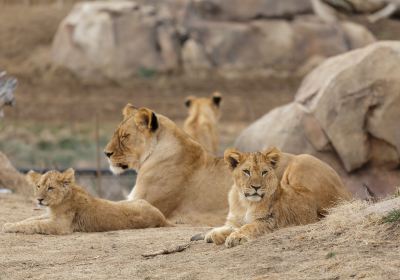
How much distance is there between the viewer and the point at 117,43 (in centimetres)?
2608

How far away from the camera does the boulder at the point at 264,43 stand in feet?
88.1

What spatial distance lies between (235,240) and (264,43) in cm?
1917

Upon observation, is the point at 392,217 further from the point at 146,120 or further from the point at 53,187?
the point at 146,120

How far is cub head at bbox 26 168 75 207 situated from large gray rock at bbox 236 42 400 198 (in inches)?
190

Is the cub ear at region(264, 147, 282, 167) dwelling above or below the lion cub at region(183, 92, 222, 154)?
above

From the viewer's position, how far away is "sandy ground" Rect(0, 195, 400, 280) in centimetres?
733

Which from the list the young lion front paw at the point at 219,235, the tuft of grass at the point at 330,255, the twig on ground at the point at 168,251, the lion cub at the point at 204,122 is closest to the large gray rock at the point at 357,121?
the lion cub at the point at 204,122

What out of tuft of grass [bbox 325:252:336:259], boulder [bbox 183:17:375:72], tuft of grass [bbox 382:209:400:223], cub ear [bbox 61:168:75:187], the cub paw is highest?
tuft of grass [bbox 382:209:400:223]

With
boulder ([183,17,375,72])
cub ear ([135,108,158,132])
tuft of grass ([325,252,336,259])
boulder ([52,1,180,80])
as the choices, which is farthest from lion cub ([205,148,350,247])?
boulder ([183,17,375,72])

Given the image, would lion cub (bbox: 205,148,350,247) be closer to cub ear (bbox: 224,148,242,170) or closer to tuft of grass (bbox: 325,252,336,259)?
cub ear (bbox: 224,148,242,170)

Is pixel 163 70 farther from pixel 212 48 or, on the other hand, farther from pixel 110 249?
pixel 110 249

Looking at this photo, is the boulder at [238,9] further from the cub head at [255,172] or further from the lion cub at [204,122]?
the cub head at [255,172]

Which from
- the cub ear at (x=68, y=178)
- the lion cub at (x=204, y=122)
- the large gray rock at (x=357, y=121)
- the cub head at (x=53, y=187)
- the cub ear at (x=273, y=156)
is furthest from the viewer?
the lion cub at (x=204, y=122)

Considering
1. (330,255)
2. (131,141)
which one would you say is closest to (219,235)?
(330,255)
